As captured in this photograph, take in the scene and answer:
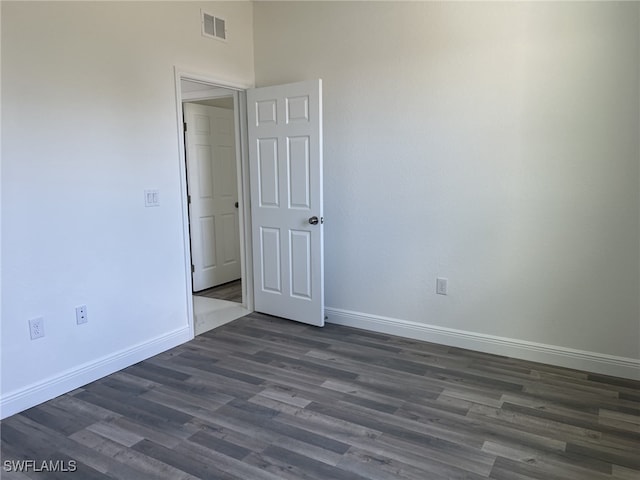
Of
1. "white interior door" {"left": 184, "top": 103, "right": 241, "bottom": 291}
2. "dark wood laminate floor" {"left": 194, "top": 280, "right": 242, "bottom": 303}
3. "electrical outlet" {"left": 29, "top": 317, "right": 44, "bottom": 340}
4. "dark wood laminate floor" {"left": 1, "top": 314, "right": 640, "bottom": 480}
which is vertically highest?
"white interior door" {"left": 184, "top": 103, "right": 241, "bottom": 291}

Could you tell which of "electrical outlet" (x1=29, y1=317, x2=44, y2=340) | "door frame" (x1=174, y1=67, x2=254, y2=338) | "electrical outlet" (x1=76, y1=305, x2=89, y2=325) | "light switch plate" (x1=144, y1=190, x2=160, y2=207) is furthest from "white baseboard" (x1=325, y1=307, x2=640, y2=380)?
"electrical outlet" (x1=29, y1=317, x2=44, y2=340)

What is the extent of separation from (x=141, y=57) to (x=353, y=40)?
5.29 feet

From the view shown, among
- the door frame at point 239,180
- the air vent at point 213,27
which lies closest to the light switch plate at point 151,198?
the door frame at point 239,180

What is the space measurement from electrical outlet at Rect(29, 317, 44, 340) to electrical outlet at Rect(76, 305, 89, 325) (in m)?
0.22

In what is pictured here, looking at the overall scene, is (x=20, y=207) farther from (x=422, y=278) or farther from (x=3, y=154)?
(x=422, y=278)

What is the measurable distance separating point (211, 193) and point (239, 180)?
102 cm

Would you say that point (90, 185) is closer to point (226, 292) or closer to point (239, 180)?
point (239, 180)

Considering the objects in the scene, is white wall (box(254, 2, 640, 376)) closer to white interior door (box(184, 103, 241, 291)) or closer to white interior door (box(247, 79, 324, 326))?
white interior door (box(247, 79, 324, 326))

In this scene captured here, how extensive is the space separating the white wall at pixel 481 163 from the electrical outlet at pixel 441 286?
1.9 inches

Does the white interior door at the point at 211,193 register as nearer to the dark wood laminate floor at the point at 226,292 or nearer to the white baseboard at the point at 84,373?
the dark wood laminate floor at the point at 226,292

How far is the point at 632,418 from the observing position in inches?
96.6

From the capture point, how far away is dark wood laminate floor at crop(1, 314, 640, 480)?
2086mm

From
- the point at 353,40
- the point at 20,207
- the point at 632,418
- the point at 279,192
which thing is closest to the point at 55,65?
the point at 20,207

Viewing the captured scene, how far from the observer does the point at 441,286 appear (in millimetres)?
3484
